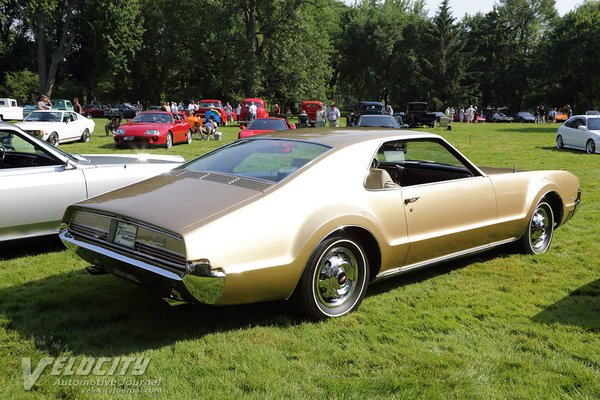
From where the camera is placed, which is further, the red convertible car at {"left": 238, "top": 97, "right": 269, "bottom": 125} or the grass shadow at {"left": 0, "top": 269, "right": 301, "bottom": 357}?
the red convertible car at {"left": 238, "top": 97, "right": 269, "bottom": 125}

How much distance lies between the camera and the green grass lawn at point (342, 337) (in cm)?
305

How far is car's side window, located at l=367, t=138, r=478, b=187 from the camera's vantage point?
518cm

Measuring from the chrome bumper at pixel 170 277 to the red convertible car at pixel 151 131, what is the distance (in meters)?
14.5

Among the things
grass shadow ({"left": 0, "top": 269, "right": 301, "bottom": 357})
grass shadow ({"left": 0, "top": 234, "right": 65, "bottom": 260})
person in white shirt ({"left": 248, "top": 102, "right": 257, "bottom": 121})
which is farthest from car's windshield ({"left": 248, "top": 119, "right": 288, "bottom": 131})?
person in white shirt ({"left": 248, "top": 102, "right": 257, "bottom": 121})

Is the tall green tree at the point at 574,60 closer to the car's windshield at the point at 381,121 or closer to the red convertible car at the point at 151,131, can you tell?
the car's windshield at the point at 381,121

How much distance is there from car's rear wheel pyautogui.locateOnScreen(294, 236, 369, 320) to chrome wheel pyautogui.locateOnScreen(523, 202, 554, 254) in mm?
2399

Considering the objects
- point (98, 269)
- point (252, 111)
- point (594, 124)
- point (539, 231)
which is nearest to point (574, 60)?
point (252, 111)

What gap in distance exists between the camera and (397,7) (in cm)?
7106

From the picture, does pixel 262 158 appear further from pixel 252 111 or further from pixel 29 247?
pixel 252 111

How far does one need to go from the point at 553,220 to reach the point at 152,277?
4.47m

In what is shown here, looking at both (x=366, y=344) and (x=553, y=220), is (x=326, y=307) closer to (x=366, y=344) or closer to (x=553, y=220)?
(x=366, y=344)

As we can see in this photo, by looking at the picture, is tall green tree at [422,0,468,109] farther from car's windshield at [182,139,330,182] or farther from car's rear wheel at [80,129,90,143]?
car's windshield at [182,139,330,182]

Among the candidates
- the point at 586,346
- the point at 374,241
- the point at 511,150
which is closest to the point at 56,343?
the point at 374,241

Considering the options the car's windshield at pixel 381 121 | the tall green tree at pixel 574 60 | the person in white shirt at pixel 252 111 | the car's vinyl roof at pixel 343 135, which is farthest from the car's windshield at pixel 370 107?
the tall green tree at pixel 574 60
